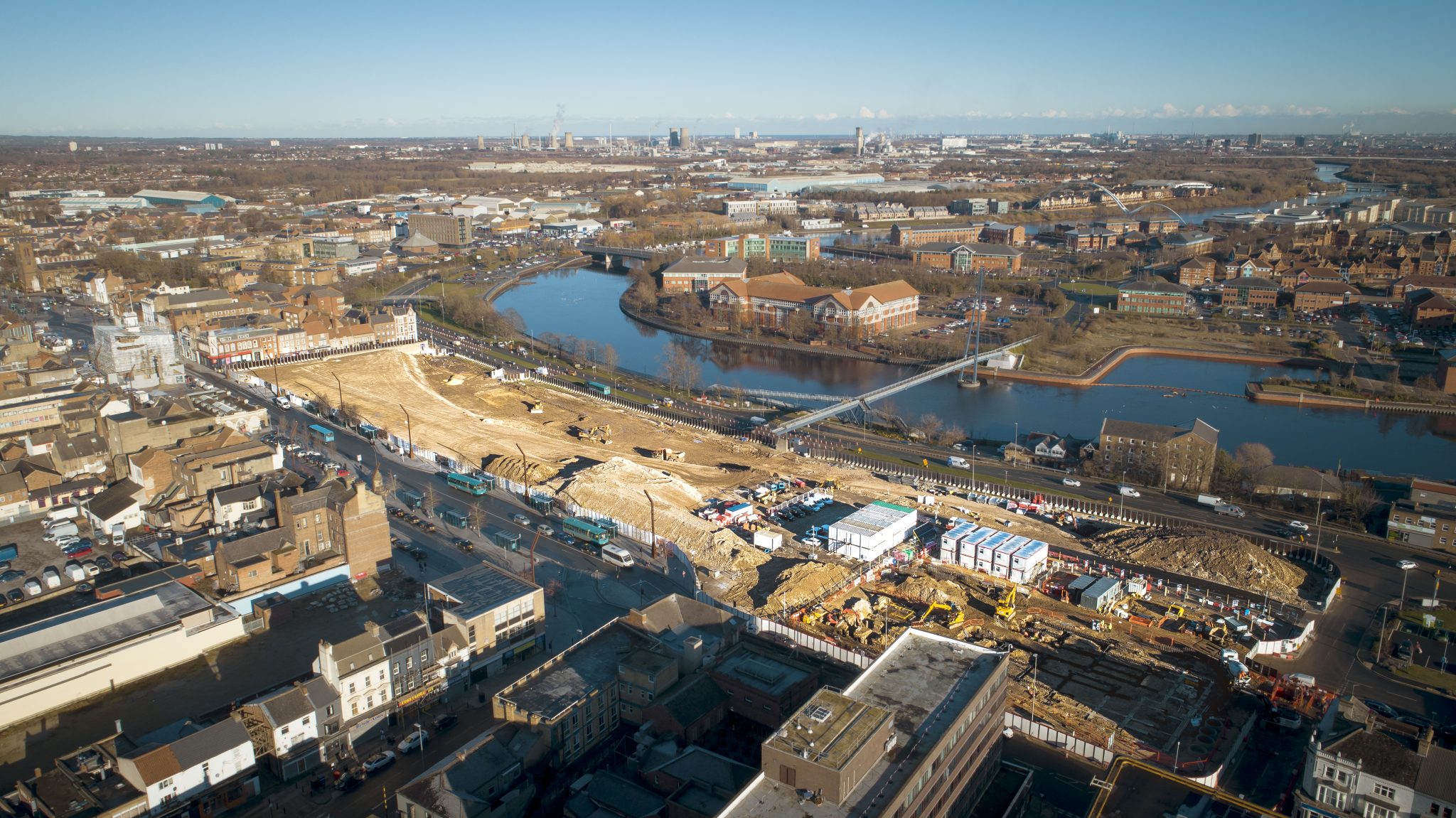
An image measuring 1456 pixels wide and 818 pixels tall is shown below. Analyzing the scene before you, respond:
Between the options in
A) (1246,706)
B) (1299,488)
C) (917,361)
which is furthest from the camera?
(917,361)

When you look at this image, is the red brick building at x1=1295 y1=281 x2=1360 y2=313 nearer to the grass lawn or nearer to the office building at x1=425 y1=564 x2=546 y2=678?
the grass lawn

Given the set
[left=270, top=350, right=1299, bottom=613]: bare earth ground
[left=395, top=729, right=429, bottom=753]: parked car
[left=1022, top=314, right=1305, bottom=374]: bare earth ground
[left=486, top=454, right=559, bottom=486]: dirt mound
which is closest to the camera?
[left=395, top=729, right=429, bottom=753]: parked car

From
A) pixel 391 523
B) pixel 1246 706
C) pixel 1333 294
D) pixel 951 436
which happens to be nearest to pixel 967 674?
pixel 1246 706

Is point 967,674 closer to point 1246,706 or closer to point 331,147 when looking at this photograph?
point 1246,706

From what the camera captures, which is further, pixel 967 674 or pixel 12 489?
pixel 12 489

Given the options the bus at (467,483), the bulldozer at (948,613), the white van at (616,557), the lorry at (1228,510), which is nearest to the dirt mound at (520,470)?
the bus at (467,483)

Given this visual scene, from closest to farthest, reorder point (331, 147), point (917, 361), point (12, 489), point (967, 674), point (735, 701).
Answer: point (967, 674)
point (735, 701)
point (12, 489)
point (917, 361)
point (331, 147)

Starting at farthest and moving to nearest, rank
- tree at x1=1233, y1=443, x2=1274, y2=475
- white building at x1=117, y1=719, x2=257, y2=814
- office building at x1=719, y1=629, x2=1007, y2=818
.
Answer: tree at x1=1233, y1=443, x2=1274, y2=475 < white building at x1=117, y1=719, x2=257, y2=814 < office building at x1=719, y1=629, x2=1007, y2=818

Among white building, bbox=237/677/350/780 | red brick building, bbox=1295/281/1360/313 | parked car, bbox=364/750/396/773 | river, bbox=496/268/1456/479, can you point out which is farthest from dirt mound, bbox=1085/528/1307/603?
red brick building, bbox=1295/281/1360/313
